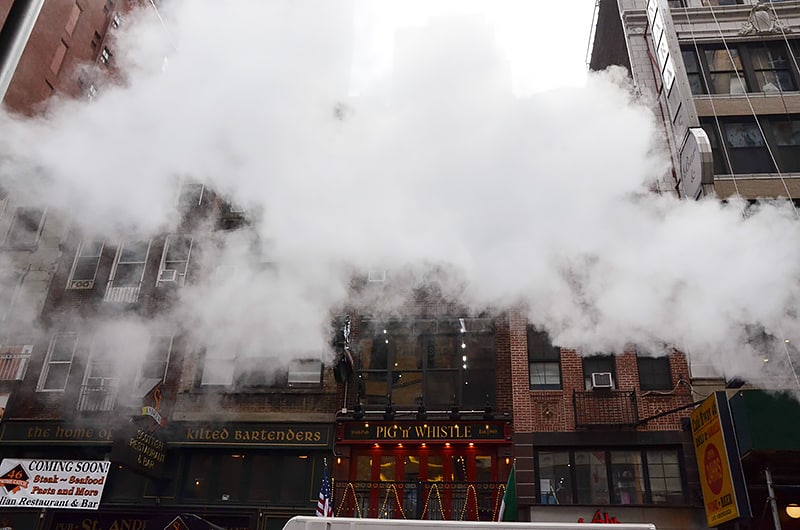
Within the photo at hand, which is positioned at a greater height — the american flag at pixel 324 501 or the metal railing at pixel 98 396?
the metal railing at pixel 98 396

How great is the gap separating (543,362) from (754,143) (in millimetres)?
7882

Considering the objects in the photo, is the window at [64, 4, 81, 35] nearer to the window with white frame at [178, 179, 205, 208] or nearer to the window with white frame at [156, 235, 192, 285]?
the window with white frame at [178, 179, 205, 208]

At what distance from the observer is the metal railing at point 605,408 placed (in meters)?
13.7

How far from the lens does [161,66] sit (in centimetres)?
1423

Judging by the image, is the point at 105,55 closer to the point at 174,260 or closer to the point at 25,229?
the point at 25,229

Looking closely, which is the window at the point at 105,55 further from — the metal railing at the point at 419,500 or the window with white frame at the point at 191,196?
the metal railing at the point at 419,500

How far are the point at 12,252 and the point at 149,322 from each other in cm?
460

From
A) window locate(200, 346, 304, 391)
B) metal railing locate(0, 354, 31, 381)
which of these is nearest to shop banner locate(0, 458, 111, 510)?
metal railing locate(0, 354, 31, 381)

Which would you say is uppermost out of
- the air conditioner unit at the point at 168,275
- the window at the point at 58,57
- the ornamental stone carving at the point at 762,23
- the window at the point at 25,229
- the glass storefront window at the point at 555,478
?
the window at the point at 58,57

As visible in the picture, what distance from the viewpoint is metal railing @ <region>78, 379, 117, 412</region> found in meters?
15.6

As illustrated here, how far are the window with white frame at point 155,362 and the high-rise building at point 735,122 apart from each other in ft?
42.2

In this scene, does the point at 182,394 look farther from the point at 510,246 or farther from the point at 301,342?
the point at 510,246

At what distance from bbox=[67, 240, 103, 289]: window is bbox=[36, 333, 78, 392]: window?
4.87 ft

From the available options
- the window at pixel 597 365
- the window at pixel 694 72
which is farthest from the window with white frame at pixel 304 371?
the window at pixel 694 72
